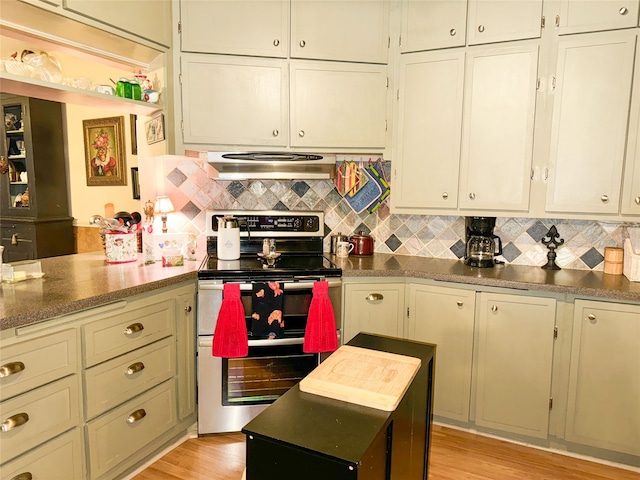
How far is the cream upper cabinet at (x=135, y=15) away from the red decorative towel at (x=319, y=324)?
1.70 m

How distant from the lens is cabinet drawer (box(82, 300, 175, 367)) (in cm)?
177

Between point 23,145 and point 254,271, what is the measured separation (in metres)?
3.61

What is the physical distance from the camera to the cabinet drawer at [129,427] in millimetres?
1820

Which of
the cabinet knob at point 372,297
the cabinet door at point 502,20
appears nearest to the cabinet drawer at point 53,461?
the cabinet knob at point 372,297

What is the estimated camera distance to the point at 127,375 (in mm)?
1961

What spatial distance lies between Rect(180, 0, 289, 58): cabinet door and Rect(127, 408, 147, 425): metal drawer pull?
2.01m

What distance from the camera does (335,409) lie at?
1065 millimetres

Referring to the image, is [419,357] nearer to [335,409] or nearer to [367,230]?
[335,409]

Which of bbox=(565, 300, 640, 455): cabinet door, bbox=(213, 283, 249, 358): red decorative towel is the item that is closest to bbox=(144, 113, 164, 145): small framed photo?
bbox=(213, 283, 249, 358): red decorative towel

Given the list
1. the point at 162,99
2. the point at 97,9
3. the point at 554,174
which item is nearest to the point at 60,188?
the point at 162,99

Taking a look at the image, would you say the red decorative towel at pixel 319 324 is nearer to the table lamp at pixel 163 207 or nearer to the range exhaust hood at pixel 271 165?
the range exhaust hood at pixel 271 165

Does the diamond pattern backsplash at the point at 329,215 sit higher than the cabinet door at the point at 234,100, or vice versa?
the cabinet door at the point at 234,100

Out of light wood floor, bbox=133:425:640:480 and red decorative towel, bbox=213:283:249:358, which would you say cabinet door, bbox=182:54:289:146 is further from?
light wood floor, bbox=133:425:640:480

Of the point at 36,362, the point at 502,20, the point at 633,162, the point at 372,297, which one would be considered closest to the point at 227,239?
the point at 372,297
